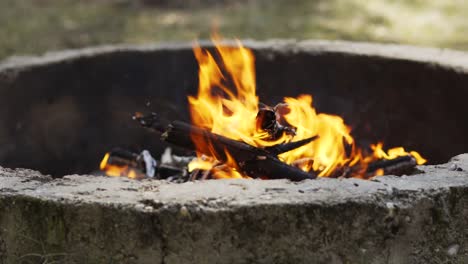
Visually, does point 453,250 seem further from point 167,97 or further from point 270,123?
point 167,97

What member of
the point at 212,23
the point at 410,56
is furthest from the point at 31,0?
the point at 410,56

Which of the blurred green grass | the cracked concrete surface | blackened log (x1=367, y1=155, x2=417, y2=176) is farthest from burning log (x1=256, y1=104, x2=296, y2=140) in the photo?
the blurred green grass

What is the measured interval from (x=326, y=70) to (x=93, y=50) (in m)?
1.50

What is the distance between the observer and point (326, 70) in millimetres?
4453

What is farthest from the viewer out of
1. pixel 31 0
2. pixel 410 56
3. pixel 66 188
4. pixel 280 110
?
pixel 31 0

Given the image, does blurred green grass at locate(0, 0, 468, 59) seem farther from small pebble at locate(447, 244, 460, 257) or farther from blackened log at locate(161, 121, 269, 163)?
small pebble at locate(447, 244, 460, 257)

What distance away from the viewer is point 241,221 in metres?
2.36

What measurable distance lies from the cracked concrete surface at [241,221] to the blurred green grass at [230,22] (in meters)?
5.73

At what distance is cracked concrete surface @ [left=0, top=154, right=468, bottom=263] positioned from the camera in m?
2.37

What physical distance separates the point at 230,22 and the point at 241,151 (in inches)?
270

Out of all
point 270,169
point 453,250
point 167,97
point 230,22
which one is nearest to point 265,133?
point 270,169

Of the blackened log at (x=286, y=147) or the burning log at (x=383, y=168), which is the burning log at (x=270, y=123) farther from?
the burning log at (x=383, y=168)

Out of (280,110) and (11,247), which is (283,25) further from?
(11,247)

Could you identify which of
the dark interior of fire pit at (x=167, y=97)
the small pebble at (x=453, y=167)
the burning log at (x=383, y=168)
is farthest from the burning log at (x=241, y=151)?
the dark interior of fire pit at (x=167, y=97)
